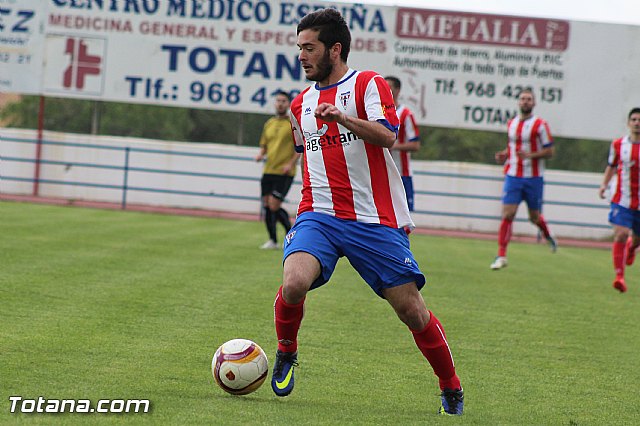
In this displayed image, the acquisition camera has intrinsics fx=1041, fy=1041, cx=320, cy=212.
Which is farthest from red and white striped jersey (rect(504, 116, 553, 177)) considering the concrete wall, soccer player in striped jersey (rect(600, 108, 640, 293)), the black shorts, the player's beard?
the concrete wall

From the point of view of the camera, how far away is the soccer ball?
5289 mm

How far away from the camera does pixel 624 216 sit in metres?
12.3

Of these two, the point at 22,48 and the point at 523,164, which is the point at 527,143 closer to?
the point at 523,164

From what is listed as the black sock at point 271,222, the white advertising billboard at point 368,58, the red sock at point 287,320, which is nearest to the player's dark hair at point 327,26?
the red sock at point 287,320

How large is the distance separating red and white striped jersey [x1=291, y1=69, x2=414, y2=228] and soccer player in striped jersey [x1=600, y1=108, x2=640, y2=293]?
24.3ft

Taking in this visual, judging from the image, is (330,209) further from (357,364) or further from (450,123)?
(450,123)

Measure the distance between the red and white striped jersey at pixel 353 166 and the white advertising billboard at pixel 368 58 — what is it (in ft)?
60.8

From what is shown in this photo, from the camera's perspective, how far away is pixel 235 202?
25906 mm

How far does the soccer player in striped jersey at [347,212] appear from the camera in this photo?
5.21 metres

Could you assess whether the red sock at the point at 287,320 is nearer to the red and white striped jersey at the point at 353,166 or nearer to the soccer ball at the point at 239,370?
the soccer ball at the point at 239,370

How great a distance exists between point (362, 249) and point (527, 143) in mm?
9468

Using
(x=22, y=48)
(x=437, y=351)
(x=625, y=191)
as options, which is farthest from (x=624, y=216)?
(x=22, y=48)

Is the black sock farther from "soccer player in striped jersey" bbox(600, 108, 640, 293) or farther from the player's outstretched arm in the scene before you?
the player's outstretched arm

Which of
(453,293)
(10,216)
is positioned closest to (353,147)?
(453,293)
